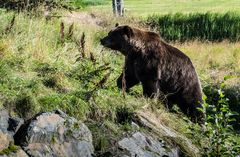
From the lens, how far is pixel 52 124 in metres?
8.07

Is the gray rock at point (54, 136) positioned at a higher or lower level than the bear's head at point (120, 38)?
lower

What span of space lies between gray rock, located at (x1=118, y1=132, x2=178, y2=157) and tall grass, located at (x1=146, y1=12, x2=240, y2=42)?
20.3 meters

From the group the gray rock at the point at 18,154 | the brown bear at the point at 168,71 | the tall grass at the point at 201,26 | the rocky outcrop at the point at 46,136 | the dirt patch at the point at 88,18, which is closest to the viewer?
the gray rock at the point at 18,154

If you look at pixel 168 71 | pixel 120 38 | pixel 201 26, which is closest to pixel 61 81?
pixel 120 38

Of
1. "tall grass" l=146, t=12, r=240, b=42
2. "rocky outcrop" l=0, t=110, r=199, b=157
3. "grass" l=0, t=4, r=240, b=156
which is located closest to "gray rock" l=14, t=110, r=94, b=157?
"rocky outcrop" l=0, t=110, r=199, b=157

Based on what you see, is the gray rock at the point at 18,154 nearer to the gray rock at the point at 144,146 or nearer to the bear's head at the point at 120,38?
the gray rock at the point at 144,146

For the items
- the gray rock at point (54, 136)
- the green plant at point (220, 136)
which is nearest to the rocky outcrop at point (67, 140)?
the gray rock at point (54, 136)

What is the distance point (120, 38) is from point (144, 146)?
9.74 ft

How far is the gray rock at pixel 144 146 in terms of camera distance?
8469 millimetres

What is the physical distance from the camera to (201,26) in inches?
1206

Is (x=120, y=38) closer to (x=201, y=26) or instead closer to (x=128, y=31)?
(x=128, y=31)

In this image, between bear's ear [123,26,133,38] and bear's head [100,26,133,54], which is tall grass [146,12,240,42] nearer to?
bear's head [100,26,133,54]

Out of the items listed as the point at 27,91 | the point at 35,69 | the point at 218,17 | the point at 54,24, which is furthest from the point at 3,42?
the point at 218,17

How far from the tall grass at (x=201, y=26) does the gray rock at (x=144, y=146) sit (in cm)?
2025
